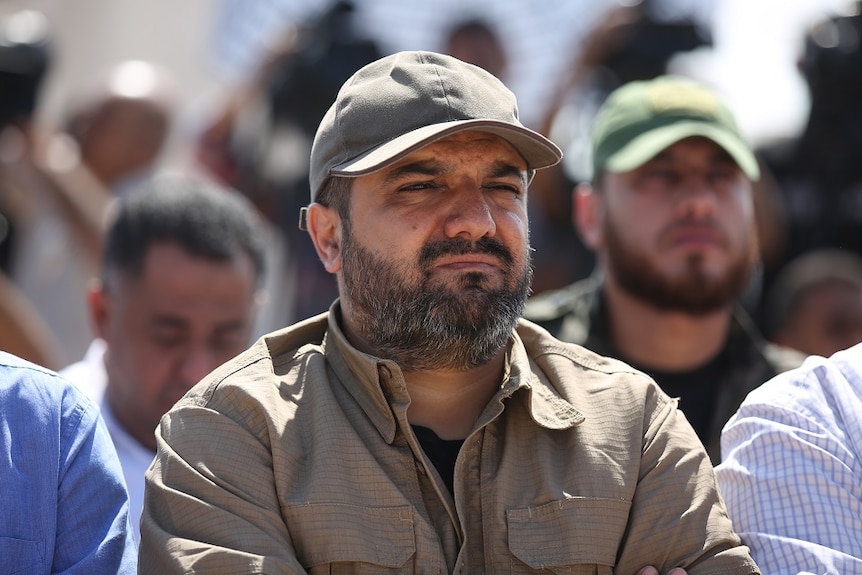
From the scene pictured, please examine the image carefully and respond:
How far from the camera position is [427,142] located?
2562 millimetres

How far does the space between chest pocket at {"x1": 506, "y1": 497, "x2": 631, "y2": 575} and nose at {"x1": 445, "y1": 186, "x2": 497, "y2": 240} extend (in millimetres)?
519

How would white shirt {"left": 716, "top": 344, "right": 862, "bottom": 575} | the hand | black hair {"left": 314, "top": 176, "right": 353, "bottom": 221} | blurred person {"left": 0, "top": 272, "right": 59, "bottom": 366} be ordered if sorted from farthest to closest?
blurred person {"left": 0, "top": 272, "right": 59, "bottom": 366}
black hair {"left": 314, "top": 176, "right": 353, "bottom": 221}
white shirt {"left": 716, "top": 344, "right": 862, "bottom": 575}
the hand

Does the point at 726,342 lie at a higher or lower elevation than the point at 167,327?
lower

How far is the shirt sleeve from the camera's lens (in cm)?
248

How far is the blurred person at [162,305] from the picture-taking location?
3.76 meters

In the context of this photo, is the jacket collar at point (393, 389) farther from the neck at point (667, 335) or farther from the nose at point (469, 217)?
the neck at point (667, 335)

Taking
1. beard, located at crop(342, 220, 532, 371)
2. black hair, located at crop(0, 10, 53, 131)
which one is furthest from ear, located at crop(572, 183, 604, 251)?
black hair, located at crop(0, 10, 53, 131)

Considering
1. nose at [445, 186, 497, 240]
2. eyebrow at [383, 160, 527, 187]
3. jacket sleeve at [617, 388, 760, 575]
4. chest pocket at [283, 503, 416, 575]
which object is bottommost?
jacket sleeve at [617, 388, 760, 575]

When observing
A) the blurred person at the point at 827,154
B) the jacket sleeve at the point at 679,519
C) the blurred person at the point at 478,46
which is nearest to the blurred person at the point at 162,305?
the jacket sleeve at the point at 679,519

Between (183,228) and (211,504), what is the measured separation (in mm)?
1760

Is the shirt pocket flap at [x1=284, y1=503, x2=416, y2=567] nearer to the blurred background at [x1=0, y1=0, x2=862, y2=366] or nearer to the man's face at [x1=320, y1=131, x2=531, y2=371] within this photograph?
the man's face at [x1=320, y1=131, x2=531, y2=371]

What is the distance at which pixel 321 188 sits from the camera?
2832 mm

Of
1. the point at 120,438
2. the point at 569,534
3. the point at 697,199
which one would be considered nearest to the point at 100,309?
the point at 120,438

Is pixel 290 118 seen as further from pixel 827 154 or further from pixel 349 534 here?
pixel 349 534
